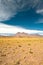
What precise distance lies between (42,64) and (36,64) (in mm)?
603

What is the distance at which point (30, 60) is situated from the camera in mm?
16547

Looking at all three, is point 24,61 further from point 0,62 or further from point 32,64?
point 0,62

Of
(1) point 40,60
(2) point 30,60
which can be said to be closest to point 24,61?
(2) point 30,60

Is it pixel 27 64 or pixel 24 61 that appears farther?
pixel 24 61

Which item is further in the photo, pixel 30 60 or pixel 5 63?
pixel 30 60

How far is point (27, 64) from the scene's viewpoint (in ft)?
49.3

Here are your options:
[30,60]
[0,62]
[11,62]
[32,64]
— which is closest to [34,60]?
[30,60]

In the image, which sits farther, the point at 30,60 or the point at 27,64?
the point at 30,60

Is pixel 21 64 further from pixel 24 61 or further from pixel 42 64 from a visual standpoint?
pixel 42 64

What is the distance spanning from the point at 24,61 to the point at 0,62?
8.43ft

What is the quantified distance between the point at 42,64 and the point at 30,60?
1.91 m

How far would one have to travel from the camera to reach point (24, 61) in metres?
16.1

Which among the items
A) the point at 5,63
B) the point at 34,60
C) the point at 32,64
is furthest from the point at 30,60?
the point at 5,63

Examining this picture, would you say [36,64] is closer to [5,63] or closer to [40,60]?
[40,60]
